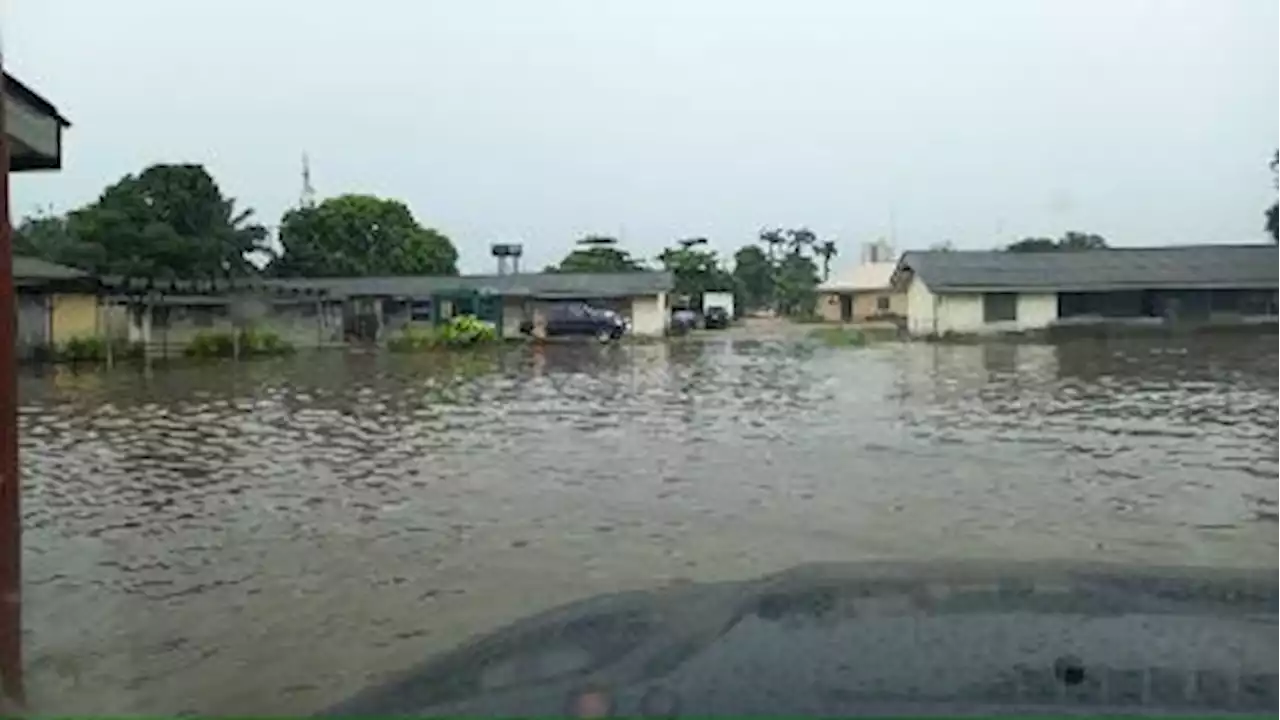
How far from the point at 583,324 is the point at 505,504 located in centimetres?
4231

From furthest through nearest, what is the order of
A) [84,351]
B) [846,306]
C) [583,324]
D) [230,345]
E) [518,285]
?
[846,306] < [518,285] < [583,324] < [230,345] < [84,351]

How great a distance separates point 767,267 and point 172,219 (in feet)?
166

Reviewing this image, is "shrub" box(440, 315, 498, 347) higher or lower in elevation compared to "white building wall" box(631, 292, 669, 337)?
lower

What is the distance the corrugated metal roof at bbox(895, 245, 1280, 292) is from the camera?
51375mm

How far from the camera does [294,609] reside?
7.80 meters

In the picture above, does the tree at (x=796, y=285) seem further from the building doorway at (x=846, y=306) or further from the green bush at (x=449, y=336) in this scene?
the green bush at (x=449, y=336)

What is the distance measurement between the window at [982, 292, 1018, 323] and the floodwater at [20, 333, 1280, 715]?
28115 millimetres

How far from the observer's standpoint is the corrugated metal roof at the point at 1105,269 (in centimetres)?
5138

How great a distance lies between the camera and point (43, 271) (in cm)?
3984

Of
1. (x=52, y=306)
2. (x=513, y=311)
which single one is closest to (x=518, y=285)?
(x=513, y=311)

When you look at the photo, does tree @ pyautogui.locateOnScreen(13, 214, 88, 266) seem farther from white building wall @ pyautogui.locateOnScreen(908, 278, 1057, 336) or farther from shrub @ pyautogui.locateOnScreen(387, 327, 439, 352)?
white building wall @ pyautogui.locateOnScreen(908, 278, 1057, 336)

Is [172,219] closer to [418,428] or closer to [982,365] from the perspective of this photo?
[982,365]

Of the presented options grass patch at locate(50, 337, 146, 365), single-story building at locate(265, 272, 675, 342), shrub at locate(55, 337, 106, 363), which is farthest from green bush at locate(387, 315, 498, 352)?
shrub at locate(55, 337, 106, 363)

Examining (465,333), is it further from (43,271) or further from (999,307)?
(999,307)
